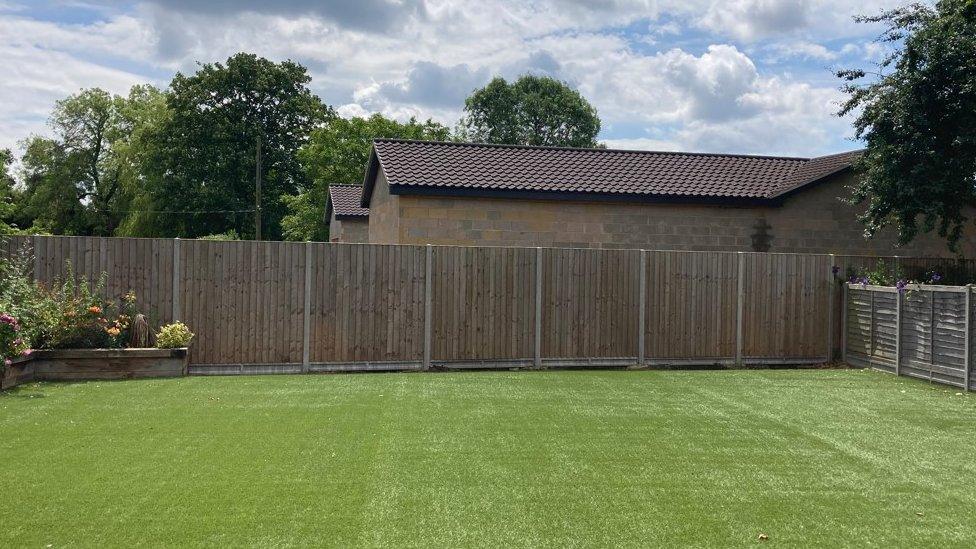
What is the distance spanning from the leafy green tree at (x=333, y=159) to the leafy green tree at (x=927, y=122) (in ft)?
78.1

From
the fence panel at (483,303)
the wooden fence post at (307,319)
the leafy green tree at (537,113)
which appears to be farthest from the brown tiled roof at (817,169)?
the leafy green tree at (537,113)

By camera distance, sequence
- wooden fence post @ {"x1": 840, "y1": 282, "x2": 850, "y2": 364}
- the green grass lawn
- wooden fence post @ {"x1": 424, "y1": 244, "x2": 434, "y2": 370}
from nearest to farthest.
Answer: the green grass lawn → wooden fence post @ {"x1": 424, "y1": 244, "x2": 434, "y2": 370} → wooden fence post @ {"x1": 840, "y1": 282, "x2": 850, "y2": 364}

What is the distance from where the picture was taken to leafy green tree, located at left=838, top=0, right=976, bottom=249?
13.5 metres

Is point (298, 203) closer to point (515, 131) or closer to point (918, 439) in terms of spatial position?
point (515, 131)

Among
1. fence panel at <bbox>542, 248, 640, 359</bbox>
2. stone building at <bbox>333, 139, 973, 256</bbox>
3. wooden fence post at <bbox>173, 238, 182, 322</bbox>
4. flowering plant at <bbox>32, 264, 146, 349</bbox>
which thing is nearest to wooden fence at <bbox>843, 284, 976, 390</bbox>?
stone building at <bbox>333, 139, 973, 256</bbox>

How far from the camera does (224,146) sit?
4172cm

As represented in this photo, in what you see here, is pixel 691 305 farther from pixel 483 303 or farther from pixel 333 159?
pixel 333 159

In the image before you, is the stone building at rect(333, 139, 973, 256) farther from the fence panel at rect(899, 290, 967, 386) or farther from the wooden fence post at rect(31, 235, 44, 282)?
the wooden fence post at rect(31, 235, 44, 282)

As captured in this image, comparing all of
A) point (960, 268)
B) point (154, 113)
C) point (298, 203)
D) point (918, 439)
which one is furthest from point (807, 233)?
point (154, 113)

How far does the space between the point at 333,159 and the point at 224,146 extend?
9760mm

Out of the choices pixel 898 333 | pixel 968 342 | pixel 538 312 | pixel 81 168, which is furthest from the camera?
pixel 81 168

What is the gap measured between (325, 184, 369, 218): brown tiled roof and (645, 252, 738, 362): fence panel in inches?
496

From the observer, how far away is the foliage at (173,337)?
10828 millimetres

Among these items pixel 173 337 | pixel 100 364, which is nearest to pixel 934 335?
pixel 173 337
